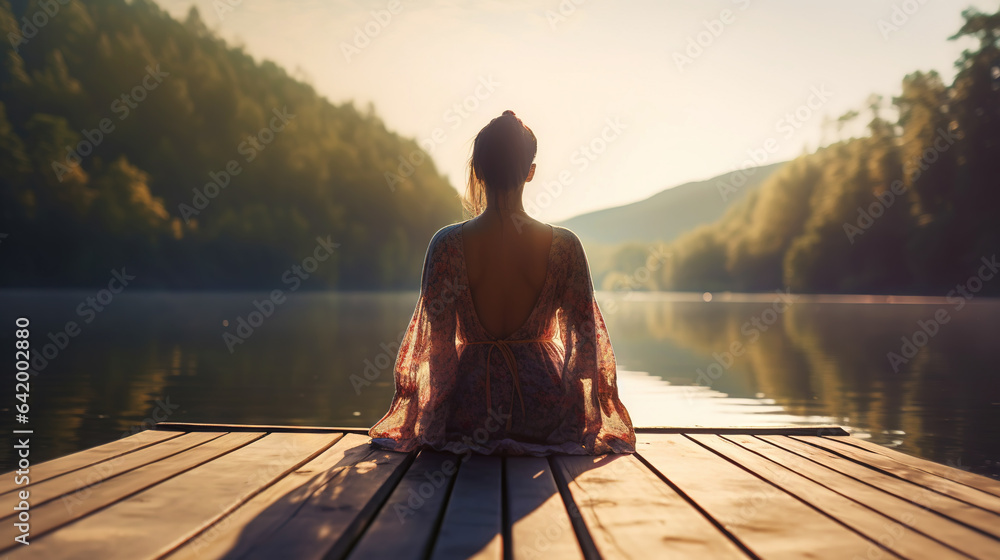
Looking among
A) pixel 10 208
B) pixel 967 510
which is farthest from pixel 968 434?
pixel 10 208

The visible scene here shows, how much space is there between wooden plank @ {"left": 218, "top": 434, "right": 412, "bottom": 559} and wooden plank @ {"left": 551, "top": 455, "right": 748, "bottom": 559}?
0.63 meters

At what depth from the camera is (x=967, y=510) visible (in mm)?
2311

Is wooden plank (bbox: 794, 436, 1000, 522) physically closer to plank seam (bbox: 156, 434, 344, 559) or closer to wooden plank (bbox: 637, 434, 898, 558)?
wooden plank (bbox: 637, 434, 898, 558)

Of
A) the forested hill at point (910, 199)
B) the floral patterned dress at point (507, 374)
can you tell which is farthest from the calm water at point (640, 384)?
the forested hill at point (910, 199)

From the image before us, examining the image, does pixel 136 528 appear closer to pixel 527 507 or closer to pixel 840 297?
pixel 527 507

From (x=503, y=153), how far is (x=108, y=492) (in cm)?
194

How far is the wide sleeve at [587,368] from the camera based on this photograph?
3260 mm

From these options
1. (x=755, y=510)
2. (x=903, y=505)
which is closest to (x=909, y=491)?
(x=903, y=505)

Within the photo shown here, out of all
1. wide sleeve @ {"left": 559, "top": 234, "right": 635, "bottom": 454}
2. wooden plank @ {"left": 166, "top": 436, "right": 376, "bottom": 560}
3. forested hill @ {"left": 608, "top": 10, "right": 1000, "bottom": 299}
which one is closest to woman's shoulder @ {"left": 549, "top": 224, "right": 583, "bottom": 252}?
wide sleeve @ {"left": 559, "top": 234, "right": 635, "bottom": 454}

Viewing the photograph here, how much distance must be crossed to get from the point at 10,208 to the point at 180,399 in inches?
1926

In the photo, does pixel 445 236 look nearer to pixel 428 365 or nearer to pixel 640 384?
pixel 428 365

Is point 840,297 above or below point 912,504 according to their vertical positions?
above

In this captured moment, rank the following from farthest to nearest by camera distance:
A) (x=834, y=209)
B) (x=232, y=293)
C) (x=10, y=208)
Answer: (x=232, y=293) < (x=834, y=209) < (x=10, y=208)

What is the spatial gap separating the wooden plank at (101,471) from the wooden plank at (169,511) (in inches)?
4.2
